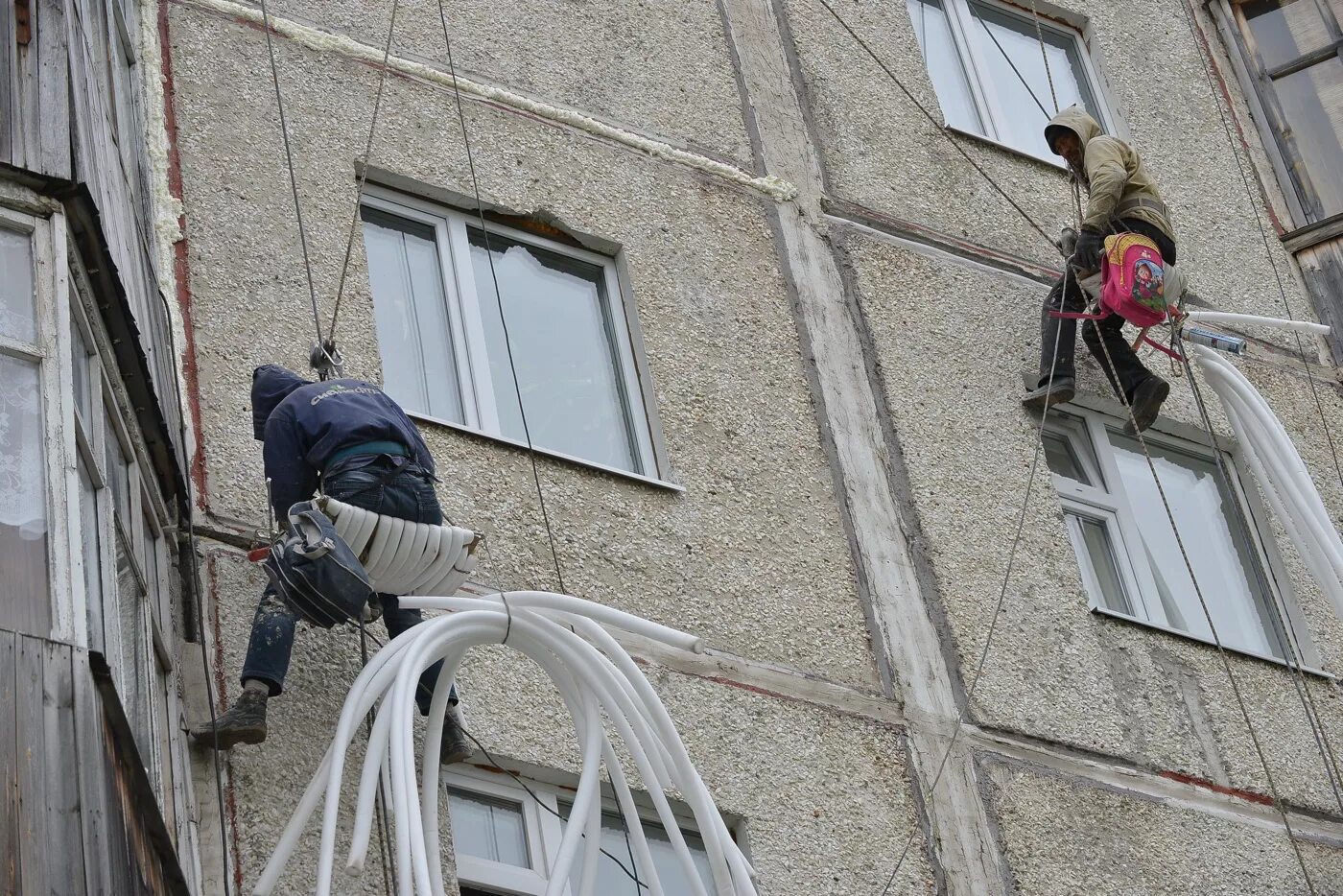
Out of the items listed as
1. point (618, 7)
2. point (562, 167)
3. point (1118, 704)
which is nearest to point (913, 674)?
point (1118, 704)

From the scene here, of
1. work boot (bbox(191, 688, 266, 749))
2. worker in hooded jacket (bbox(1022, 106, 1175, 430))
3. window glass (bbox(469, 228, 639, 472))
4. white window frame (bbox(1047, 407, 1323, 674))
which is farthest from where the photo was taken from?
worker in hooded jacket (bbox(1022, 106, 1175, 430))

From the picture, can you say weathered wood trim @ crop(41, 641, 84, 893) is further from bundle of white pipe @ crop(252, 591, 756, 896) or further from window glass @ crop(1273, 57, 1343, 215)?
window glass @ crop(1273, 57, 1343, 215)

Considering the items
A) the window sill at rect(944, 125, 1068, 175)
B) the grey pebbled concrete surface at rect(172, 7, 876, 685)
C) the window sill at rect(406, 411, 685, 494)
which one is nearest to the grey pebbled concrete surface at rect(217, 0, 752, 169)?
the grey pebbled concrete surface at rect(172, 7, 876, 685)

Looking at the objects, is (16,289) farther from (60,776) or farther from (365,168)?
(365,168)

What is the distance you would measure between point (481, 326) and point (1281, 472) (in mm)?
3681

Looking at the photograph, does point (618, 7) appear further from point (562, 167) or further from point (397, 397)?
point (397, 397)

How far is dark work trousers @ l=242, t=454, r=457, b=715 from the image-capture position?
6703mm

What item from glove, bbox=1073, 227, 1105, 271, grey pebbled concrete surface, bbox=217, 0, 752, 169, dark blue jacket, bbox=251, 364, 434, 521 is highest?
grey pebbled concrete surface, bbox=217, 0, 752, 169

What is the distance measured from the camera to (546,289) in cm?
920

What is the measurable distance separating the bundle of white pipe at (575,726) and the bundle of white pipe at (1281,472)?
12.5 feet

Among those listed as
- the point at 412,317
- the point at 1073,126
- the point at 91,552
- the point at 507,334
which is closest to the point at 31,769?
the point at 91,552

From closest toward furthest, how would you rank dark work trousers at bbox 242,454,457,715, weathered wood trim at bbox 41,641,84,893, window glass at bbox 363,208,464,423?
weathered wood trim at bbox 41,641,84,893 < dark work trousers at bbox 242,454,457,715 < window glass at bbox 363,208,464,423

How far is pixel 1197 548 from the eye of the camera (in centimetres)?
1016

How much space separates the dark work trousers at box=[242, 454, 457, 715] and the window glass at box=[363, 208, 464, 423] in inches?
50.7
